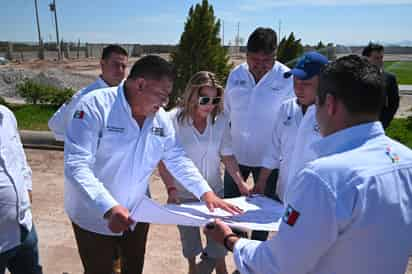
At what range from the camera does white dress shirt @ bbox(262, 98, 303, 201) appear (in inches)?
111

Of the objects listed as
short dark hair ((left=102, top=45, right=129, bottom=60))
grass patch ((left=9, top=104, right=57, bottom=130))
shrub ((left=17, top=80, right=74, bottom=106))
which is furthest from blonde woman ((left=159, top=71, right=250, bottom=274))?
shrub ((left=17, top=80, right=74, bottom=106))

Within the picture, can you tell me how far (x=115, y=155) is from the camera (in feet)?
7.14

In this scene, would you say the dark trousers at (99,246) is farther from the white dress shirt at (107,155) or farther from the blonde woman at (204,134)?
the blonde woman at (204,134)

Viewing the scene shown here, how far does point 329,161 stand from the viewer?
3.97ft

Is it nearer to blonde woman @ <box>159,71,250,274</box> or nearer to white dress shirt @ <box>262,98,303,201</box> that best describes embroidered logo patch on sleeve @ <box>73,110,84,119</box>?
blonde woman @ <box>159,71,250,274</box>

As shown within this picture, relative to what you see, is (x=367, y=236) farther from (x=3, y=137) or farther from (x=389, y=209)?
(x=3, y=137)

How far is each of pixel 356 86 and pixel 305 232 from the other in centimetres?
50

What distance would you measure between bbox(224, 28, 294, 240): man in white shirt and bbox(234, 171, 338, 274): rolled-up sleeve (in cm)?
193

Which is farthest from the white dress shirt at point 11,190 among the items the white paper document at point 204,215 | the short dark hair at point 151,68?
the short dark hair at point 151,68

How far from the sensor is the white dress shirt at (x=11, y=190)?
7.12ft

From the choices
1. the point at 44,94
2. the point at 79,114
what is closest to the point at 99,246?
the point at 79,114

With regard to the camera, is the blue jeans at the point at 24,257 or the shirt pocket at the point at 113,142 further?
the blue jeans at the point at 24,257

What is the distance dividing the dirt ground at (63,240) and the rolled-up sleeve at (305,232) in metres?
2.40

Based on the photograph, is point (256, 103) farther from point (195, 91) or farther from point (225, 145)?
point (195, 91)
